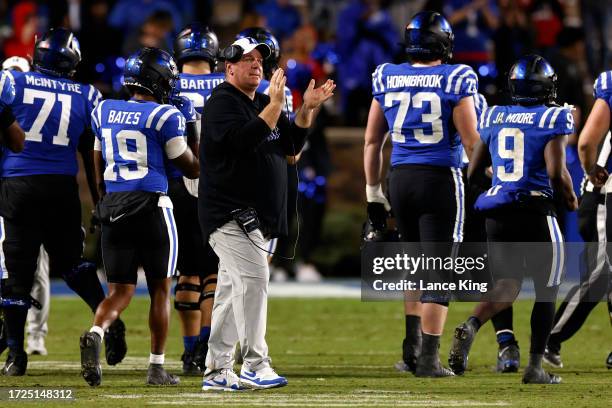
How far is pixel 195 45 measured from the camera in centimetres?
974

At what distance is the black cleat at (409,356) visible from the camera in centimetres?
942

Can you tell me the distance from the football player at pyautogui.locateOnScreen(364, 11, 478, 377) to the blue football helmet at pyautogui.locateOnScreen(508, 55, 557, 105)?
0.31 m

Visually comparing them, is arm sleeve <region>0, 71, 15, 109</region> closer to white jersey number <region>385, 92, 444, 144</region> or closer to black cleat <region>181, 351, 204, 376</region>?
black cleat <region>181, 351, 204, 376</region>

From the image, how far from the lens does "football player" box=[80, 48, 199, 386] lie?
8430 mm

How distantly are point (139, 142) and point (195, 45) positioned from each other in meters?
1.46

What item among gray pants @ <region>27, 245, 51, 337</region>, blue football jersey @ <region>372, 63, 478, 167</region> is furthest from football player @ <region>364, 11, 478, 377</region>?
gray pants @ <region>27, 245, 51, 337</region>

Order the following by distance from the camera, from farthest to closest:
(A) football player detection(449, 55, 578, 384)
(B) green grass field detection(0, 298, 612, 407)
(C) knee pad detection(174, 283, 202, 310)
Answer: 1. (C) knee pad detection(174, 283, 202, 310)
2. (A) football player detection(449, 55, 578, 384)
3. (B) green grass field detection(0, 298, 612, 407)

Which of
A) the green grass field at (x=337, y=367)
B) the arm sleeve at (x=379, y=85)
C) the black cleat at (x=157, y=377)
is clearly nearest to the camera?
the green grass field at (x=337, y=367)

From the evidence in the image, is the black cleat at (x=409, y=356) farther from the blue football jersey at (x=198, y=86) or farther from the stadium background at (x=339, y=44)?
the stadium background at (x=339, y=44)

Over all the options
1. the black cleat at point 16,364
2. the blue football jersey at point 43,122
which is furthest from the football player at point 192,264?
the black cleat at point 16,364

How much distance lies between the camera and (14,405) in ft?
24.7

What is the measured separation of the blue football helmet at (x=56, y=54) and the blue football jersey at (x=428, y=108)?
1.95 m

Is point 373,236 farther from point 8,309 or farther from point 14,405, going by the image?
point 14,405

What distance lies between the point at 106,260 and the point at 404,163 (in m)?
1.92
